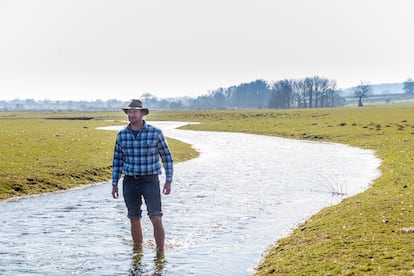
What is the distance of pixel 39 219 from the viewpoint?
56.2ft

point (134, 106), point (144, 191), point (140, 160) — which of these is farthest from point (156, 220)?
point (134, 106)

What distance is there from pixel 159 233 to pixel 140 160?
80.7 inches

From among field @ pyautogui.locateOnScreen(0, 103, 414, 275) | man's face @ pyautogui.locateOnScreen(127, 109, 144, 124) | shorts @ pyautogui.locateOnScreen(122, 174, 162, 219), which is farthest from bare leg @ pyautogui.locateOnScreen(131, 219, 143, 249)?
field @ pyautogui.locateOnScreen(0, 103, 414, 275)

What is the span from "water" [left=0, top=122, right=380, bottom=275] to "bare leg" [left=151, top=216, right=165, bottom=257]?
0.64 feet

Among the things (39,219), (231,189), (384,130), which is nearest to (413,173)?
(231,189)

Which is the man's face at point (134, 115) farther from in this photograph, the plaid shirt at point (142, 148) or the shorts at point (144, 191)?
the shorts at point (144, 191)

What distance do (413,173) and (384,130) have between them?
3961 centimetres

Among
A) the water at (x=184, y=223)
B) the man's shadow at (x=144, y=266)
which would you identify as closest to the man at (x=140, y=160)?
the man's shadow at (x=144, y=266)

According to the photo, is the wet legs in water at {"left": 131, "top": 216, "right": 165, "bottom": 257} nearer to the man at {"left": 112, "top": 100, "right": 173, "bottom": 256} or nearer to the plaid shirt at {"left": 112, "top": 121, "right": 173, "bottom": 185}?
the man at {"left": 112, "top": 100, "right": 173, "bottom": 256}

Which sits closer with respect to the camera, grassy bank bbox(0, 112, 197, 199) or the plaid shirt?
the plaid shirt

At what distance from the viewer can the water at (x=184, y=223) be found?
39.1 ft

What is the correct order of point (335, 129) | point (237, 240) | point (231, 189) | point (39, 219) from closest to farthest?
point (237, 240) → point (39, 219) → point (231, 189) → point (335, 129)

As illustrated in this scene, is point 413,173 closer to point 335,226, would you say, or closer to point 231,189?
point 231,189

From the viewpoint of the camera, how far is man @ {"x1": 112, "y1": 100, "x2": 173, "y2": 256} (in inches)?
459
